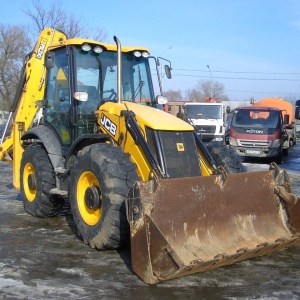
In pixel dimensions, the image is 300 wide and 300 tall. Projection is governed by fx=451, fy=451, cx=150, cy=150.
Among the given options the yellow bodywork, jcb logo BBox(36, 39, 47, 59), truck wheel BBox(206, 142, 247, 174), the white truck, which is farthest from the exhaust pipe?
the white truck

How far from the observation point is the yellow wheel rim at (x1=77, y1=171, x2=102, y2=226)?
5656 mm

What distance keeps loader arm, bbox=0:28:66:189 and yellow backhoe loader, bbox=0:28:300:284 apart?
1.1 inches

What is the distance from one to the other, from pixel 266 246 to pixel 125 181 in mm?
1721

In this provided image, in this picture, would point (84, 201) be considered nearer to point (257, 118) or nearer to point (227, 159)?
point (227, 159)

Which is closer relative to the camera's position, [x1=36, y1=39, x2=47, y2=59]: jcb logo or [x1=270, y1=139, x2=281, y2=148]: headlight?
[x1=36, y1=39, x2=47, y2=59]: jcb logo

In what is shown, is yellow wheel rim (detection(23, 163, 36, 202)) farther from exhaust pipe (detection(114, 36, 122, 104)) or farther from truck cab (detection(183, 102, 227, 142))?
truck cab (detection(183, 102, 227, 142))

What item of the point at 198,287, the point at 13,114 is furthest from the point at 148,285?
the point at 13,114

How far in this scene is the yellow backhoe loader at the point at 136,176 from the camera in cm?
Result: 468

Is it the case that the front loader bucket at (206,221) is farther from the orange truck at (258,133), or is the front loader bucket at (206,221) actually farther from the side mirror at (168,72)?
the orange truck at (258,133)

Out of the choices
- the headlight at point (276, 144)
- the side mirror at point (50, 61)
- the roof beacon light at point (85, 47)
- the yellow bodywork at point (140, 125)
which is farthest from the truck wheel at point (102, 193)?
the headlight at point (276, 144)

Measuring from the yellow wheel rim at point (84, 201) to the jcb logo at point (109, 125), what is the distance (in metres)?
0.69

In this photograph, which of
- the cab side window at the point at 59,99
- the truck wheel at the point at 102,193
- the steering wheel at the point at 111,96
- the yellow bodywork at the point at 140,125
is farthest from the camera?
the cab side window at the point at 59,99

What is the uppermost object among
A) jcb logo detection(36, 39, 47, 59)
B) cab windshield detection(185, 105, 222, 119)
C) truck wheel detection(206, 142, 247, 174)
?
jcb logo detection(36, 39, 47, 59)

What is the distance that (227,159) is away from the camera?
21.8 ft
